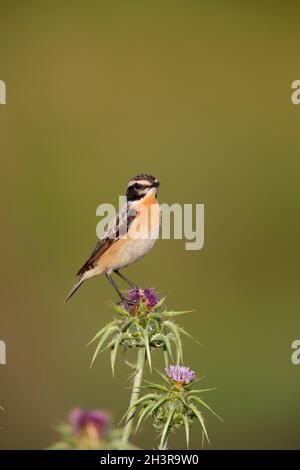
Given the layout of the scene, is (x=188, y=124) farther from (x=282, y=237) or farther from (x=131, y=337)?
(x=131, y=337)

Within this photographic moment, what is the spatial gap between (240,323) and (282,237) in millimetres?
2044

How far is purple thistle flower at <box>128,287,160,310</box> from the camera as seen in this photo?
4.89 m

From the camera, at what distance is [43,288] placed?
13.8 m

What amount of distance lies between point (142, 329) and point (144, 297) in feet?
1.14

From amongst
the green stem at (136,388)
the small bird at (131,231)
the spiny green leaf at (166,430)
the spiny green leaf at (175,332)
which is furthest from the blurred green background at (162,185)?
the spiny green leaf at (166,430)

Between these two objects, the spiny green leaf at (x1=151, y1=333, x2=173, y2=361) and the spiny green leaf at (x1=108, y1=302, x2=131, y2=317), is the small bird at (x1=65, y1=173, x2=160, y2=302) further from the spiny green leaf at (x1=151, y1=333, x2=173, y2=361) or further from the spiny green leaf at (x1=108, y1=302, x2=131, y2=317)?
the spiny green leaf at (x1=151, y1=333, x2=173, y2=361)

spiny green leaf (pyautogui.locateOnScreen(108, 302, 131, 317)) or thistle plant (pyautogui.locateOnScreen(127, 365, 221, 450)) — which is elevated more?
spiny green leaf (pyautogui.locateOnScreen(108, 302, 131, 317))

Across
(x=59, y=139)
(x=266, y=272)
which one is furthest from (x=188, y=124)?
(x=266, y=272)

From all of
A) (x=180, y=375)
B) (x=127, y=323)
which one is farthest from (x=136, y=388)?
(x=127, y=323)

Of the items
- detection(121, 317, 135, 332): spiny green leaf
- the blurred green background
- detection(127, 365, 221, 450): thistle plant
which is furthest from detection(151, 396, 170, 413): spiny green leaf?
the blurred green background

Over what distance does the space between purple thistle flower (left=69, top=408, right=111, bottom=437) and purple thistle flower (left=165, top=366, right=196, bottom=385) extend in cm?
107

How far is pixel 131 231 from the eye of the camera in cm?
643

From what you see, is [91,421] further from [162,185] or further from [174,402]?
[162,185]

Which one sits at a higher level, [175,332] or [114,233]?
[114,233]
